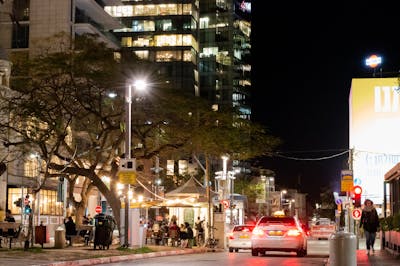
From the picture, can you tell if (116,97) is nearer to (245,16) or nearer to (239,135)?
(239,135)

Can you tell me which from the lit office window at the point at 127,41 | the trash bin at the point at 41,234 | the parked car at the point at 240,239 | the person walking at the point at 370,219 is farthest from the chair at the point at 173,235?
the lit office window at the point at 127,41

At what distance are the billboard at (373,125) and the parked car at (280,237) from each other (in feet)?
124

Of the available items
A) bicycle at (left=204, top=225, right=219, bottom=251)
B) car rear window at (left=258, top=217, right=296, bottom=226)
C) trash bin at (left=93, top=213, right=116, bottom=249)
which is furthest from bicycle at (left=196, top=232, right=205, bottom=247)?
trash bin at (left=93, top=213, right=116, bottom=249)

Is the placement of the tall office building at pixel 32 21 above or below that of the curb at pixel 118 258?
above

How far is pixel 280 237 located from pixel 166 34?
101 m

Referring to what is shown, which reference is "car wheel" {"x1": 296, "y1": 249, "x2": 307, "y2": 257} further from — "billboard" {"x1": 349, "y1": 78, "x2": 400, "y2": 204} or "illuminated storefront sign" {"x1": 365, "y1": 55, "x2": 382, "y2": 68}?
"illuminated storefront sign" {"x1": 365, "y1": 55, "x2": 382, "y2": 68}

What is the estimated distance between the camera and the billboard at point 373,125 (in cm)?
Answer: 6312

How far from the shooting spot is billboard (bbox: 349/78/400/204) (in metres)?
63.1

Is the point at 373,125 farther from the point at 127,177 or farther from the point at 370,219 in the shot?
the point at 370,219

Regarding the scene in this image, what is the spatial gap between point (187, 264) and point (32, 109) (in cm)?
1321

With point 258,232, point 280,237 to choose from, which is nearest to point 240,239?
point 258,232

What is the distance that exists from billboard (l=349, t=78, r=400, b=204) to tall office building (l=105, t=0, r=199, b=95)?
60.9m

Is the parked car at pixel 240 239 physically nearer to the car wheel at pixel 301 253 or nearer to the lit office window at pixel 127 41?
the car wheel at pixel 301 253

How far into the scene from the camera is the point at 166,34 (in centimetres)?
12494
